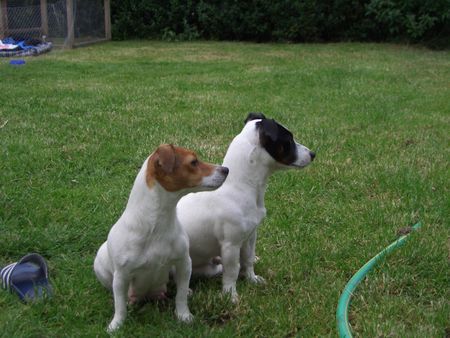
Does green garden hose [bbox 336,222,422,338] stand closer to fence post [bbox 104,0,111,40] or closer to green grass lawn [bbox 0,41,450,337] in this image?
green grass lawn [bbox 0,41,450,337]

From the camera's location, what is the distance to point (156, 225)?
9.18 ft

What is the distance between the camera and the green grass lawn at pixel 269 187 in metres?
3.08

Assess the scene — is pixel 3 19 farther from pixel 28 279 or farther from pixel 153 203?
pixel 153 203

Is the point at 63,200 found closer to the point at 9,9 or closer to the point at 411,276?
the point at 411,276

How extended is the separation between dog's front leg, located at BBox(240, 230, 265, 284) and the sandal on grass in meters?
1.08

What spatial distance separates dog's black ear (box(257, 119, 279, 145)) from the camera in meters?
3.10

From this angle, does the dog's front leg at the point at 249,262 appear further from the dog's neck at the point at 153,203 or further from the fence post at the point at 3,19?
the fence post at the point at 3,19

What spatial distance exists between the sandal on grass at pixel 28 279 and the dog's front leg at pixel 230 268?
0.95 metres

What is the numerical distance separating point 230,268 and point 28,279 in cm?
110

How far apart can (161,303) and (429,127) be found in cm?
478

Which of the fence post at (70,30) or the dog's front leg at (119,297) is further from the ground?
the dog's front leg at (119,297)

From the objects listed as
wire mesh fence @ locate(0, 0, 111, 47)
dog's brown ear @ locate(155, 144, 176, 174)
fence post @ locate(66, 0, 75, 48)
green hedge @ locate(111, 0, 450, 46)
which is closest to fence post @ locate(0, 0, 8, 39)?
wire mesh fence @ locate(0, 0, 111, 47)

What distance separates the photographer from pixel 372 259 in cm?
352

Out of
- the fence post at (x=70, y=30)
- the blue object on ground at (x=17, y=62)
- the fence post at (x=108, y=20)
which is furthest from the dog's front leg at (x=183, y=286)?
the fence post at (x=108, y=20)
